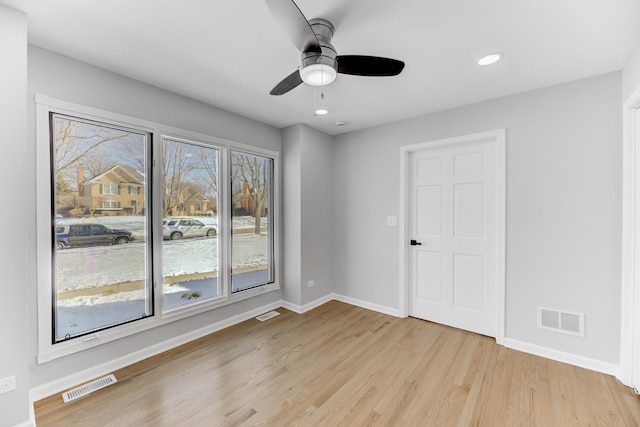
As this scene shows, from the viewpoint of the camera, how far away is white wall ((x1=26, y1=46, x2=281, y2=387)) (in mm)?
1896

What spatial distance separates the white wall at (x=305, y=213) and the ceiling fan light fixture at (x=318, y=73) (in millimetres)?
2029

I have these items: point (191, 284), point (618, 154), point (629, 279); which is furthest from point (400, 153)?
point (191, 284)

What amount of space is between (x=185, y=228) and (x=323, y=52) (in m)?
2.19

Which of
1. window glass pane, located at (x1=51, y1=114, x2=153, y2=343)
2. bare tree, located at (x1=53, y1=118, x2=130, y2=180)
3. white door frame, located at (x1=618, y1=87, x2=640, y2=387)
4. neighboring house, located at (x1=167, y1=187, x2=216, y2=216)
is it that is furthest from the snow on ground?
white door frame, located at (x1=618, y1=87, x2=640, y2=387)

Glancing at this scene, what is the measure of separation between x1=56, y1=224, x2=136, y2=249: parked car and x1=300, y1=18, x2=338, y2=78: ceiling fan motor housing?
210 centimetres

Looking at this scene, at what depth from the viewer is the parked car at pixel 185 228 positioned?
2.66 metres

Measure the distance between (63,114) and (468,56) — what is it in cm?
311

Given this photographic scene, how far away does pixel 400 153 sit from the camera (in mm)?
3438

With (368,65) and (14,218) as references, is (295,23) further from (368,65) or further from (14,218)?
(14,218)

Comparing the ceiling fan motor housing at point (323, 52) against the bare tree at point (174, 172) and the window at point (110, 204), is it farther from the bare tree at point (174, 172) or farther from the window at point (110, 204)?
the window at point (110, 204)

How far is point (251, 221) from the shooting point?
349 centimetres

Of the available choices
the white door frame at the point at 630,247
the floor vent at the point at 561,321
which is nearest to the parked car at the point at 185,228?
the floor vent at the point at 561,321

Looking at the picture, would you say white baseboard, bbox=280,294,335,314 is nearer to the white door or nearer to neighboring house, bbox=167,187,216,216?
the white door

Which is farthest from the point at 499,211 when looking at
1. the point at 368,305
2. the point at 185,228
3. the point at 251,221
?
the point at 185,228
